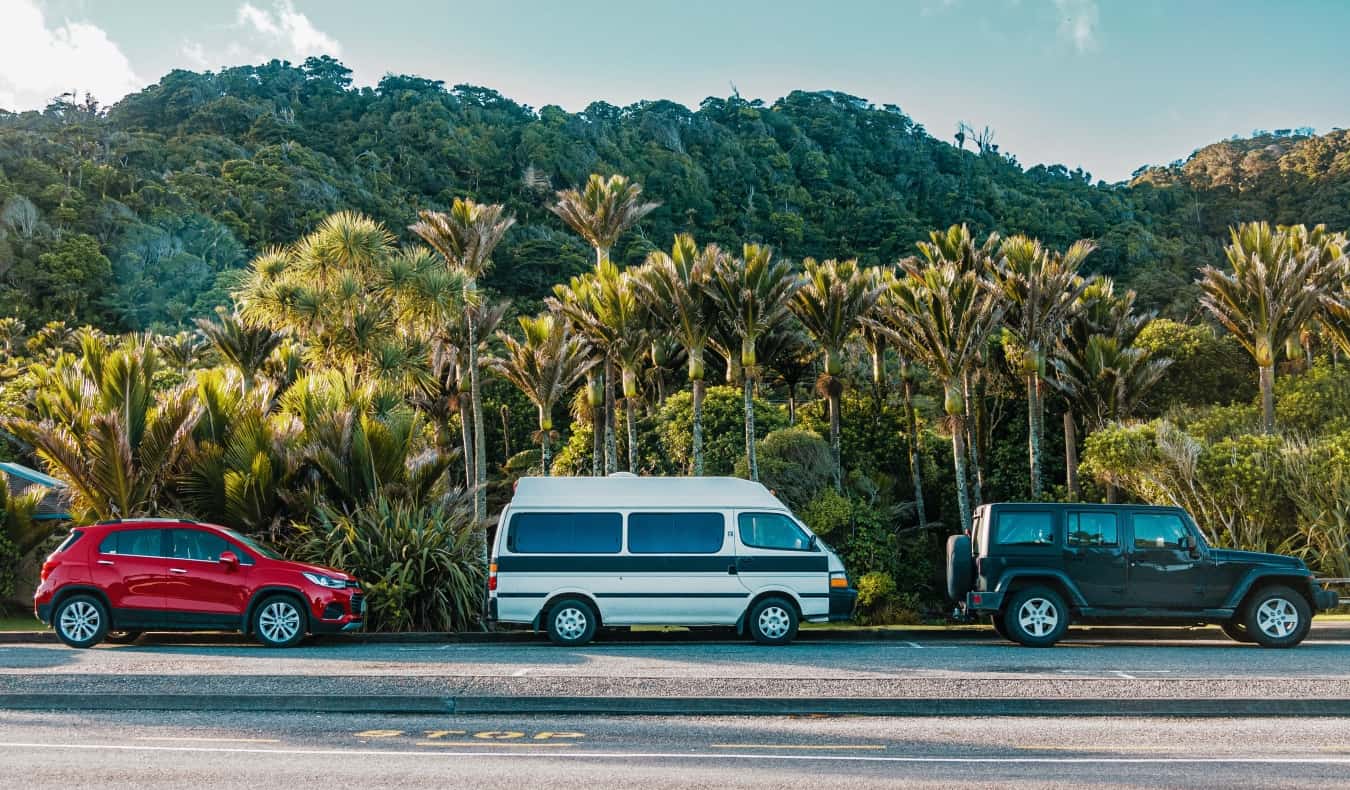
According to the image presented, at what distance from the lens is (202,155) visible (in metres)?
89.8

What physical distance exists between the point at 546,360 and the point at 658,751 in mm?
28199

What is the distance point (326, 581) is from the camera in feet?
49.6

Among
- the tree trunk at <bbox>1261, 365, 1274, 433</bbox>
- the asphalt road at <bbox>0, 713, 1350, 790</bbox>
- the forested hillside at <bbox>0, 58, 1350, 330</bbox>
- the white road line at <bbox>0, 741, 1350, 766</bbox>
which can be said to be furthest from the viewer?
the forested hillside at <bbox>0, 58, 1350, 330</bbox>

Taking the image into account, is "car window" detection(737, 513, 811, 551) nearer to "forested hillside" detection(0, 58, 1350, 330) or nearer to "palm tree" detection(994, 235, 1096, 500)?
"palm tree" detection(994, 235, 1096, 500)

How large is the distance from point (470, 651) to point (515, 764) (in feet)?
22.9

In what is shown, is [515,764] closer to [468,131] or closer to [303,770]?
[303,770]

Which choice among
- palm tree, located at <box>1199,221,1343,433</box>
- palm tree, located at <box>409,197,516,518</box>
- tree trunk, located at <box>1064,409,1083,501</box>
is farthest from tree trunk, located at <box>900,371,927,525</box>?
palm tree, located at <box>409,197,516,518</box>

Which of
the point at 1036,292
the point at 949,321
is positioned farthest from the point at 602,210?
the point at 1036,292

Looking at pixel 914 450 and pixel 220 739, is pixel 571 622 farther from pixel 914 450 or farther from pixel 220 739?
pixel 914 450

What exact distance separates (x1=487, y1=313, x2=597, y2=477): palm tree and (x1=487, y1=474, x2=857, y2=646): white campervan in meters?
20.3

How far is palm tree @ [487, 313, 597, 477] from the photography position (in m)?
35.6

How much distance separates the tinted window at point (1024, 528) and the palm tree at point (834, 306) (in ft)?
67.4

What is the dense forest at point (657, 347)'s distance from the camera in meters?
19.1

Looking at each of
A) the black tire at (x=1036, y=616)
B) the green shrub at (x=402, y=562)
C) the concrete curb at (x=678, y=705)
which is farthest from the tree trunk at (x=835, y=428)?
the concrete curb at (x=678, y=705)
